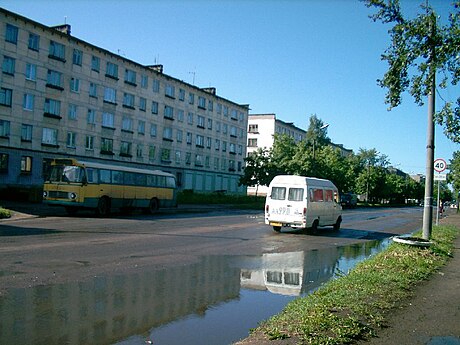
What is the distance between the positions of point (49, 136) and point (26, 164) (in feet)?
11.2

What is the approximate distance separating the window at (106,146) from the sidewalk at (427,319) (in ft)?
135

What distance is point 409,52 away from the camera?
8.47 metres

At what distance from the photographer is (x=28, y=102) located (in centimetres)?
3797

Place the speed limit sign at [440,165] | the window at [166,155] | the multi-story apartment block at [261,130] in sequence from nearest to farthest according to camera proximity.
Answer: the speed limit sign at [440,165], the window at [166,155], the multi-story apartment block at [261,130]

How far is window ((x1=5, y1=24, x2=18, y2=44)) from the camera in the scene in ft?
118

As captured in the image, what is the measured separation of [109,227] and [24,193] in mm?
15422

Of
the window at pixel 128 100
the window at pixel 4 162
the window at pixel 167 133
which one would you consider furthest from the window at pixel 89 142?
the window at pixel 167 133

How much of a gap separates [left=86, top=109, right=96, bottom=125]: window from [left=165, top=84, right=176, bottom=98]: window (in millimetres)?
12552

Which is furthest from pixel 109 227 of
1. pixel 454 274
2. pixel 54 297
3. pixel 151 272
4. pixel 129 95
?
pixel 129 95

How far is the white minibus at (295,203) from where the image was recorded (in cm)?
1819

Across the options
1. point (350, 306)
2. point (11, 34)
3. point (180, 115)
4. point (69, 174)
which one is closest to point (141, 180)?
point (69, 174)

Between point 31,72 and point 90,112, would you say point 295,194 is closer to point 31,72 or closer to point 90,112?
point 31,72

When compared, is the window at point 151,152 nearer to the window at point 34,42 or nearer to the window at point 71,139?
the window at point 71,139

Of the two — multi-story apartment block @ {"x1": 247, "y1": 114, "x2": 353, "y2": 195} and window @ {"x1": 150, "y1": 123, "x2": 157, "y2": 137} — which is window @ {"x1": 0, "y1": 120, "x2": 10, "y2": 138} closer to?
window @ {"x1": 150, "y1": 123, "x2": 157, "y2": 137}
